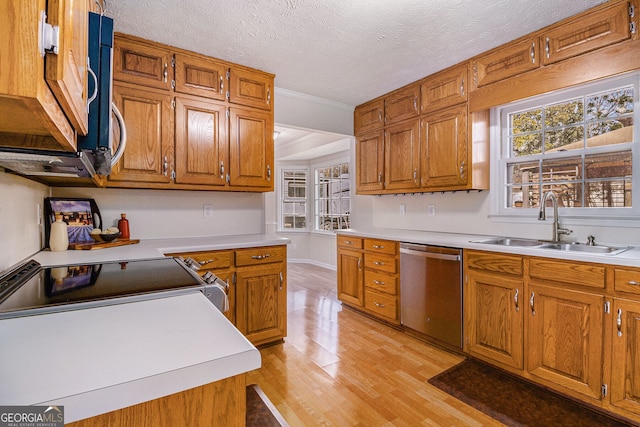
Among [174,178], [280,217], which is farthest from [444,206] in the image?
[280,217]

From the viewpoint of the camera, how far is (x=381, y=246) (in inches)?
119

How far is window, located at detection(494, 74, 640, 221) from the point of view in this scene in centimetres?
209

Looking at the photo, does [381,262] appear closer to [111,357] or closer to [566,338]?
[566,338]

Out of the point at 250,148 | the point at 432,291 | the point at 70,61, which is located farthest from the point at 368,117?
the point at 70,61

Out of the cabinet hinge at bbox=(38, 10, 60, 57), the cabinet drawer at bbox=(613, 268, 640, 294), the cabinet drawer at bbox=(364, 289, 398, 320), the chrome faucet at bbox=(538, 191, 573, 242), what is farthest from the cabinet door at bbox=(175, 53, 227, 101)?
the cabinet drawer at bbox=(613, 268, 640, 294)

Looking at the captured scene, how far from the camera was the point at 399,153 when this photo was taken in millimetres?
3254

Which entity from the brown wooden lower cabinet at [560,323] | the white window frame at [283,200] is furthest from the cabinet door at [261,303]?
the white window frame at [283,200]

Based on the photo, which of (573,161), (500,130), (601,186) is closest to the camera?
(601,186)

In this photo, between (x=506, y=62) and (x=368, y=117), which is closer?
(x=506, y=62)

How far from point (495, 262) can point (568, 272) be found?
42cm

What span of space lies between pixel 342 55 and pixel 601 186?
2163mm

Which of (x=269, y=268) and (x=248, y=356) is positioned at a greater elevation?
(x=248, y=356)

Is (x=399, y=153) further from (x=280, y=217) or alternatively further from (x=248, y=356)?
(x=280, y=217)

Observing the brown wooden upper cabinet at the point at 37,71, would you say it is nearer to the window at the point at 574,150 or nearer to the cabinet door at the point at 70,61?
the cabinet door at the point at 70,61
